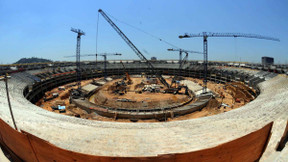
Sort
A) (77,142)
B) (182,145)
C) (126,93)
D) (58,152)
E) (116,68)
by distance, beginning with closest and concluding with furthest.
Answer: (58,152), (182,145), (77,142), (126,93), (116,68)

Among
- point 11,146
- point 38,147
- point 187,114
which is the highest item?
point 38,147

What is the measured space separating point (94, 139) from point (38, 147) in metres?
3.71

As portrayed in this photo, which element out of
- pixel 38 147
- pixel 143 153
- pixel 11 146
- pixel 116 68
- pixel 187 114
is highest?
pixel 116 68

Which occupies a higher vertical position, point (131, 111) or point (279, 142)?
point (279, 142)

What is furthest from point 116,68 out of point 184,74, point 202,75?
point 202,75

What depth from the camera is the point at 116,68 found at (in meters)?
89.2

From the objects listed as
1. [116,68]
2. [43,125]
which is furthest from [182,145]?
[116,68]

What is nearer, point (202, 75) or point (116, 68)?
point (202, 75)

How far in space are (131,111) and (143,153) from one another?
73.9ft

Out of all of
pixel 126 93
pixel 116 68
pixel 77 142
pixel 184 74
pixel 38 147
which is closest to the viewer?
pixel 38 147

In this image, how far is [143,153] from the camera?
31.6ft

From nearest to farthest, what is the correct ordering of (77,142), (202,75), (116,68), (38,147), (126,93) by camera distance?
1. (38,147)
2. (77,142)
3. (126,93)
4. (202,75)
5. (116,68)

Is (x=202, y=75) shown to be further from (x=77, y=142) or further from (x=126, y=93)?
(x=77, y=142)

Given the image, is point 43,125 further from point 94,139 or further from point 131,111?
point 131,111
